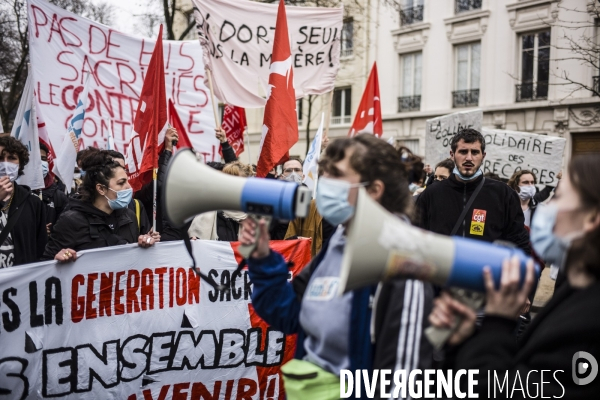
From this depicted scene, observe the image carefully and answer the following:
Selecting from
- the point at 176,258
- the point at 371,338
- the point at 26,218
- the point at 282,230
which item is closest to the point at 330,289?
the point at 371,338

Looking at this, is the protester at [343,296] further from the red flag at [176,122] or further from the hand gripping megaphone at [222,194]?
the red flag at [176,122]

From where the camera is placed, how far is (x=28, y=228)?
4.13 m

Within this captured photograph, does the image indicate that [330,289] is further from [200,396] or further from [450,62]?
[450,62]

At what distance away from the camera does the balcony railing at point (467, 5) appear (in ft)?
64.7

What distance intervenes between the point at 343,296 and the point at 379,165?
0.46 metres

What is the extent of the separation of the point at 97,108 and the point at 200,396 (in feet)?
15.9

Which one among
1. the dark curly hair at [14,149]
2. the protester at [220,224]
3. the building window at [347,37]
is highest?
the building window at [347,37]

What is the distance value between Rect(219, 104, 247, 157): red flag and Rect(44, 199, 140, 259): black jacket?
4.12 m

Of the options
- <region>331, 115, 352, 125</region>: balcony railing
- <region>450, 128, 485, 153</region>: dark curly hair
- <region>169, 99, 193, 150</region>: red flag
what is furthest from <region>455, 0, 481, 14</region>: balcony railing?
<region>450, 128, 485, 153</region>: dark curly hair

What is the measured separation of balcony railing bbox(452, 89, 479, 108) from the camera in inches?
782

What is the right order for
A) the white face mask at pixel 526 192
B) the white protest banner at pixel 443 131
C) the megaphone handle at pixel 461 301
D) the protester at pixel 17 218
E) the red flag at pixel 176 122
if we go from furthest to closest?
the white protest banner at pixel 443 131, the white face mask at pixel 526 192, the red flag at pixel 176 122, the protester at pixel 17 218, the megaphone handle at pixel 461 301

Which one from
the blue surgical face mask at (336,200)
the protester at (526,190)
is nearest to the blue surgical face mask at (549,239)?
the blue surgical face mask at (336,200)

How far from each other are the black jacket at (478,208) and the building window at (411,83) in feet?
58.2

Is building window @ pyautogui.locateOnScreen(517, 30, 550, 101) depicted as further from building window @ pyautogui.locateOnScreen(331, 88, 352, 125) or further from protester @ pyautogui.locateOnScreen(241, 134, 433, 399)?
protester @ pyautogui.locateOnScreen(241, 134, 433, 399)
